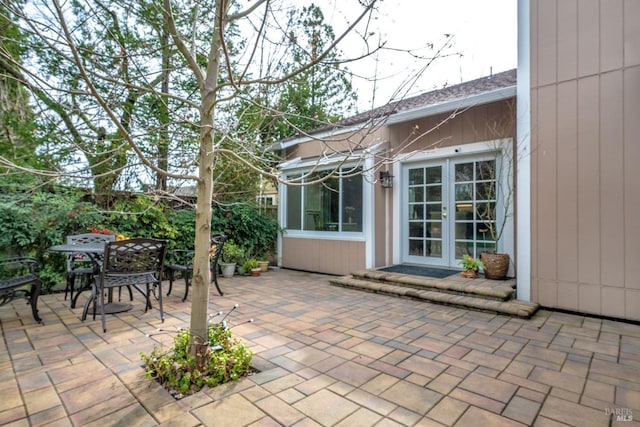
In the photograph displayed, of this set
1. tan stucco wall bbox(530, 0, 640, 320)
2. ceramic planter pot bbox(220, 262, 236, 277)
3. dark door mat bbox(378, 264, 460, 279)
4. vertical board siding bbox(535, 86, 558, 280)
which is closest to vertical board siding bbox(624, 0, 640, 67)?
tan stucco wall bbox(530, 0, 640, 320)

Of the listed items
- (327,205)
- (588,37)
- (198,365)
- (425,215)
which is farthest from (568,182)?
(198,365)

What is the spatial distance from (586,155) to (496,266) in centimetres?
175

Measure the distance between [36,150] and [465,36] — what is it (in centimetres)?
707

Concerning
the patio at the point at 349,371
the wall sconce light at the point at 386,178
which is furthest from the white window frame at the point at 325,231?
the patio at the point at 349,371

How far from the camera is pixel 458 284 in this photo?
433 cm

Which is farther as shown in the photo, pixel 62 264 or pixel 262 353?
pixel 62 264

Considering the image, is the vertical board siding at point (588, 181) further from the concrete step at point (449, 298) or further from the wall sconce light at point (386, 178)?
the wall sconce light at point (386, 178)

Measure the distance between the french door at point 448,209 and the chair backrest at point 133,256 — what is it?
407cm

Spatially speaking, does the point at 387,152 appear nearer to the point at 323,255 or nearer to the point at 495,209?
the point at 495,209

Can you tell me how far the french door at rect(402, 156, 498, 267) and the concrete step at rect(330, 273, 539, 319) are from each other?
1.26m

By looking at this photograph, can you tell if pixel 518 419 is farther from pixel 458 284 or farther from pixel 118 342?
pixel 118 342

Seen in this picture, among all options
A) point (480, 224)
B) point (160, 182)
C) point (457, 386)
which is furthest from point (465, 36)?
point (160, 182)

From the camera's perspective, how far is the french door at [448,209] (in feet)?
16.7

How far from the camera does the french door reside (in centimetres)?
509
